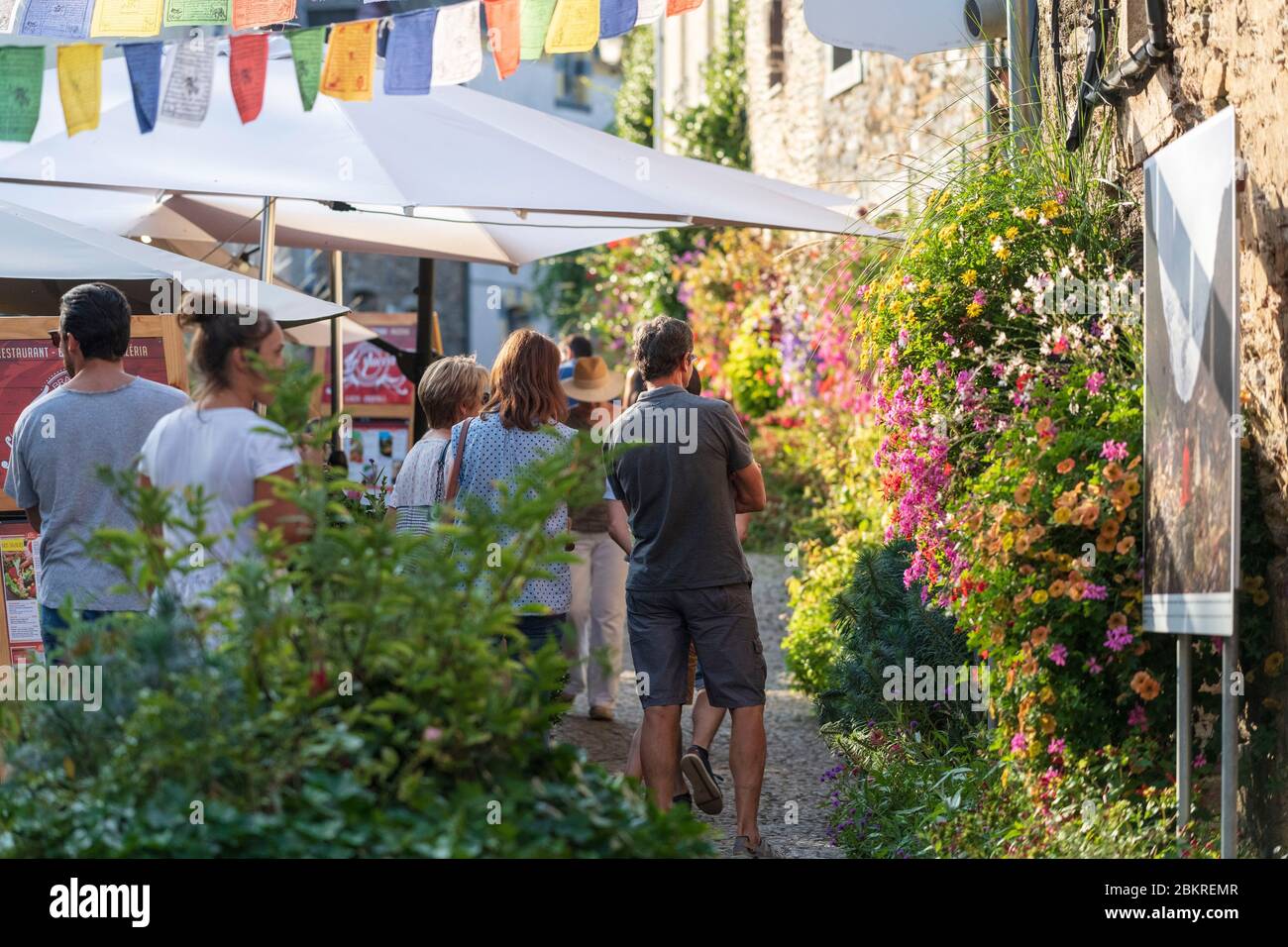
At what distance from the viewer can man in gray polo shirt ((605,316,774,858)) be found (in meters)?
4.61

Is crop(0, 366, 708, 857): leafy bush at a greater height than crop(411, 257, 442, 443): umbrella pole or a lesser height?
lesser

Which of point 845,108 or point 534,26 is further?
point 845,108

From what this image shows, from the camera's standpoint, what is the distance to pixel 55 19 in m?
5.55

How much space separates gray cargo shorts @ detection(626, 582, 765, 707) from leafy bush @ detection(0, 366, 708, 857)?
2000 mm

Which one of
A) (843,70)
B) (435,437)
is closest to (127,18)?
(435,437)

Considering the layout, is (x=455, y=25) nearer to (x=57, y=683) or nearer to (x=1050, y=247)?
(x=1050, y=247)

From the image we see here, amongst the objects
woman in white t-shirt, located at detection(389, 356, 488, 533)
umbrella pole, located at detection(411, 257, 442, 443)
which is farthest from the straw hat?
woman in white t-shirt, located at detection(389, 356, 488, 533)

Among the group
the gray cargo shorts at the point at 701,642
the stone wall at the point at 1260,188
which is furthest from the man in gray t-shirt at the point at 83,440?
the stone wall at the point at 1260,188

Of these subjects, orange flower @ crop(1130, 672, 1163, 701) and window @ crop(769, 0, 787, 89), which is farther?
window @ crop(769, 0, 787, 89)

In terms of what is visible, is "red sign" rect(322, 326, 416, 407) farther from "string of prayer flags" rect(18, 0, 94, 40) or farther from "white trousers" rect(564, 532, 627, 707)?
"string of prayer flags" rect(18, 0, 94, 40)

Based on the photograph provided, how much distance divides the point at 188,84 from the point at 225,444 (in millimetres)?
2868

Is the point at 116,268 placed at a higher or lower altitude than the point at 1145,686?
higher

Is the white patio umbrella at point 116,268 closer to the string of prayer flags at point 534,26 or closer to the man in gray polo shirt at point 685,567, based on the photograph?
the man in gray polo shirt at point 685,567

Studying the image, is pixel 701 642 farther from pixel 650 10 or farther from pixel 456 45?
pixel 456 45
